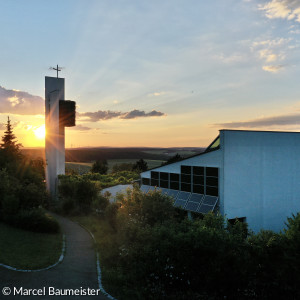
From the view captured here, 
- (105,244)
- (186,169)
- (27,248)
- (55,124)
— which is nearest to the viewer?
(27,248)

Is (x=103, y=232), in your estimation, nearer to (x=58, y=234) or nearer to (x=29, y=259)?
(x=58, y=234)

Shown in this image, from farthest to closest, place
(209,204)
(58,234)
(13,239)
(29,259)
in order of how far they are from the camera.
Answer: (209,204) → (58,234) → (13,239) → (29,259)

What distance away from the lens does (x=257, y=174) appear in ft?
104

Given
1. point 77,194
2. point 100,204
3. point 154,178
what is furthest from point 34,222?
point 154,178

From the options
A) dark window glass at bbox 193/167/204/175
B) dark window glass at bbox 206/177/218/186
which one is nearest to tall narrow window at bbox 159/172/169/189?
dark window glass at bbox 193/167/204/175

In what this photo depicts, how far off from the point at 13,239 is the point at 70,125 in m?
31.1

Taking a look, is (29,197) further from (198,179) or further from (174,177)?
(198,179)

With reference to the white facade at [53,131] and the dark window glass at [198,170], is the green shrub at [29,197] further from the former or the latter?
the white facade at [53,131]

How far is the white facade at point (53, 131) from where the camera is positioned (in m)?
50.6

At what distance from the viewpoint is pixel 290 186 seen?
33.8 meters

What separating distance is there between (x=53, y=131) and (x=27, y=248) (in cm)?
3147

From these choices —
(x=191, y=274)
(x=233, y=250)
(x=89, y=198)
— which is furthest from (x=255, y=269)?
(x=89, y=198)

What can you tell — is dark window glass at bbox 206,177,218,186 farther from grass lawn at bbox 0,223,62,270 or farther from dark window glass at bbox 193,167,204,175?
grass lawn at bbox 0,223,62,270

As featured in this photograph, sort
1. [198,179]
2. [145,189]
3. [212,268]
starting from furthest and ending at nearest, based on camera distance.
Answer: [145,189], [198,179], [212,268]
